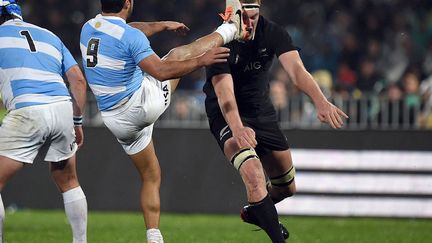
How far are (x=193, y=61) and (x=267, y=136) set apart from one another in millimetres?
2026

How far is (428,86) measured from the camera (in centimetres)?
1564

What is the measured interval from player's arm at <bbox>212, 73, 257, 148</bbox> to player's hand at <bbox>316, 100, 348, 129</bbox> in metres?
0.68

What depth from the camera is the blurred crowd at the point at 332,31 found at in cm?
1725

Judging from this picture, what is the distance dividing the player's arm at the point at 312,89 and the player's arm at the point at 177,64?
1.20 m

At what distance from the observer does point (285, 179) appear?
34.3 feet

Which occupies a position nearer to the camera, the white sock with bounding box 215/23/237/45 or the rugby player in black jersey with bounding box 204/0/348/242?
the white sock with bounding box 215/23/237/45

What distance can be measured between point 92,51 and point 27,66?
733mm

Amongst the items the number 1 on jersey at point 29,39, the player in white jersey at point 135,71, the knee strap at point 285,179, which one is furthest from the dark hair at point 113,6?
the knee strap at point 285,179

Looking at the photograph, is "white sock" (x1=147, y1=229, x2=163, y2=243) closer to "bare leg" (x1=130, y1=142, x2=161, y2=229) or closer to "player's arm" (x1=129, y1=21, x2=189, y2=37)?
"bare leg" (x1=130, y1=142, x2=161, y2=229)

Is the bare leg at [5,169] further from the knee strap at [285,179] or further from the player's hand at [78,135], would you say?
the knee strap at [285,179]

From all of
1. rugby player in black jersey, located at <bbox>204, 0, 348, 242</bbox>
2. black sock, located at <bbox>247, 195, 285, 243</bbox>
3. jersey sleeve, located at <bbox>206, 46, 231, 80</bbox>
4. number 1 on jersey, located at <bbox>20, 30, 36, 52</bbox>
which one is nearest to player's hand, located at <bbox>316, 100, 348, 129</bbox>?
rugby player in black jersey, located at <bbox>204, 0, 348, 242</bbox>

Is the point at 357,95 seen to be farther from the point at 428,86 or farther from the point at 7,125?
the point at 7,125

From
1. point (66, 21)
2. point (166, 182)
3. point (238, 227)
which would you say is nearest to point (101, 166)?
point (166, 182)

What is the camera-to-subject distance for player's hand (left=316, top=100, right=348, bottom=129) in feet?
29.0
